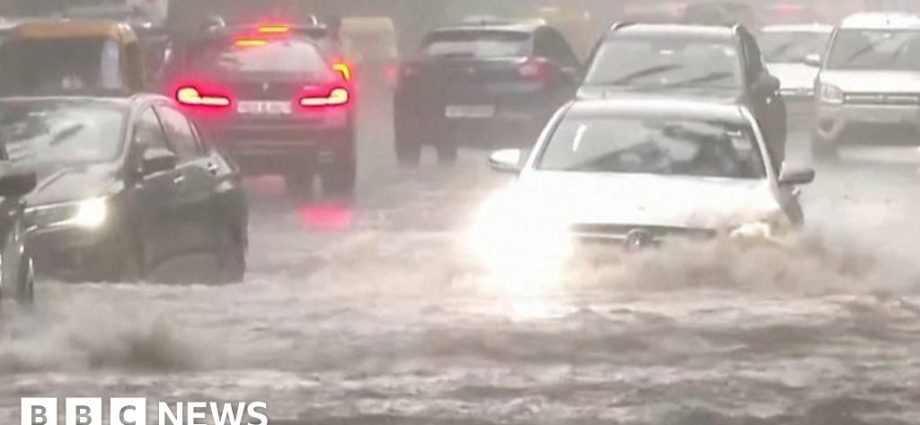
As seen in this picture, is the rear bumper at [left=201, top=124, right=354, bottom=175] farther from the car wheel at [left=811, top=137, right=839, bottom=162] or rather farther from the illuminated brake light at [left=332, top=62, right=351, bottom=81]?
the car wheel at [left=811, top=137, right=839, bottom=162]

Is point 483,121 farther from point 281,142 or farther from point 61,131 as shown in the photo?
point 61,131

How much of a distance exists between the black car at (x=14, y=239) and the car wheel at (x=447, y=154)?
17.3 metres

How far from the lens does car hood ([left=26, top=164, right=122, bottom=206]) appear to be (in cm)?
1295

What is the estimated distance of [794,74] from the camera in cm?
3638

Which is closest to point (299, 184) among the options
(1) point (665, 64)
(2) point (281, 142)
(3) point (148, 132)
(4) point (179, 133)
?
(2) point (281, 142)

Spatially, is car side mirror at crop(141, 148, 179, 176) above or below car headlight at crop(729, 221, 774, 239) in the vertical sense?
above

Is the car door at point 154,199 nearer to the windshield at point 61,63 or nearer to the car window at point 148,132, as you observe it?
the car window at point 148,132

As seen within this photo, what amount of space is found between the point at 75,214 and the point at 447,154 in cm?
1572

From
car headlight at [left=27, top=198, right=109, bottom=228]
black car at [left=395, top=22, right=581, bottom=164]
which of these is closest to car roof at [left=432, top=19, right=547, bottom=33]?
black car at [left=395, top=22, right=581, bottom=164]

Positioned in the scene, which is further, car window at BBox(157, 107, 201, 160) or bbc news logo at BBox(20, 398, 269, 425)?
car window at BBox(157, 107, 201, 160)

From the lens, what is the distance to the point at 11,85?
25312 mm

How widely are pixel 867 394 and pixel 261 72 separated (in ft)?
48.4

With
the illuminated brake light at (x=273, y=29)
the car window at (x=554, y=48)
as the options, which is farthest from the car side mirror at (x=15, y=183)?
the car window at (x=554, y=48)

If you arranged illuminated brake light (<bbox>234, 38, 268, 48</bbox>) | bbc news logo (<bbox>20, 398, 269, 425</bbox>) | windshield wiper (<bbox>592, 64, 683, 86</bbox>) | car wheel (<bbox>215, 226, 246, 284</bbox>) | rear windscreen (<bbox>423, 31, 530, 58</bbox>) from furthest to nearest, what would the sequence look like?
rear windscreen (<bbox>423, 31, 530, 58</bbox>) < illuminated brake light (<bbox>234, 38, 268, 48</bbox>) < windshield wiper (<bbox>592, 64, 683, 86</bbox>) < car wheel (<bbox>215, 226, 246, 284</bbox>) < bbc news logo (<bbox>20, 398, 269, 425</bbox>)
